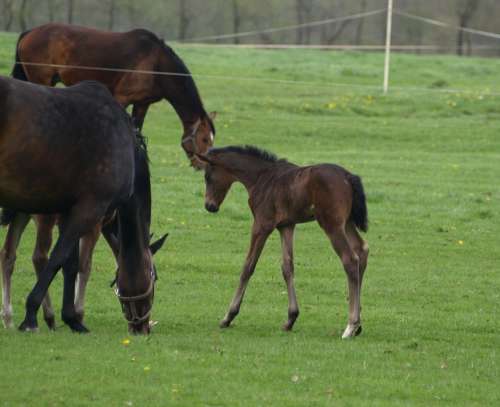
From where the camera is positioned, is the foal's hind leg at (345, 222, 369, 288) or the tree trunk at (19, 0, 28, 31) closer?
the foal's hind leg at (345, 222, 369, 288)

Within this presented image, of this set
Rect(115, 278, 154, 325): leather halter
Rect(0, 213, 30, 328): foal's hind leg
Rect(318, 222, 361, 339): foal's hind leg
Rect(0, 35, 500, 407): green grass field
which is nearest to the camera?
Rect(0, 35, 500, 407): green grass field

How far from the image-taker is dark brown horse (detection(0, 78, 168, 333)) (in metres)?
9.22

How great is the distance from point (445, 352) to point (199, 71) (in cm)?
2721

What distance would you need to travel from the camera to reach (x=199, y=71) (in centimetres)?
3616

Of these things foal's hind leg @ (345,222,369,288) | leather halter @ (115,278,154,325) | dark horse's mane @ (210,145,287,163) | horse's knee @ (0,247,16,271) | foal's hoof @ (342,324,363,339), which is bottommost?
foal's hoof @ (342,324,363,339)

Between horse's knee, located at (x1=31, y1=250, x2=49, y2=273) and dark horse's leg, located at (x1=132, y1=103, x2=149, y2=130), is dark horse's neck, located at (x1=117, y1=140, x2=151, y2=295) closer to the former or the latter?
horse's knee, located at (x1=31, y1=250, x2=49, y2=273)

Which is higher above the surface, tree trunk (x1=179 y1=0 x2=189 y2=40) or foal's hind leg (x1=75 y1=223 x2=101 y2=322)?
foal's hind leg (x1=75 y1=223 x2=101 y2=322)

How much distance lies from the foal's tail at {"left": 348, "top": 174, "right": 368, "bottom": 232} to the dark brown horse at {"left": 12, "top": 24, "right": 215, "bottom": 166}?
4.47 meters

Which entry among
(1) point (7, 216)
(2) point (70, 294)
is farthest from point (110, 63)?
(2) point (70, 294)

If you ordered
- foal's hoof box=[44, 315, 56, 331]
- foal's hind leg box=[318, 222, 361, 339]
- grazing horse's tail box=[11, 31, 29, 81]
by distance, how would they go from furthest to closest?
1. grazing horse's tail box=[11, 31, 29, 81]
2. foal's hind leg box=[318, 222, 361, 339]
3. foal's hoof box=[44, 315, 56, 331]

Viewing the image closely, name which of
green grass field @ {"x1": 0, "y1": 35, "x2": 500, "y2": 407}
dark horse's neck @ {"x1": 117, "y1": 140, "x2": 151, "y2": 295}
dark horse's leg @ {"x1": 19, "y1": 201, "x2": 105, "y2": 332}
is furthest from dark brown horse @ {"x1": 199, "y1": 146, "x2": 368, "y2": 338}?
dark horse's leg @ {"x1": 19, "y1": 201, "x2": 105, "y2": 332}

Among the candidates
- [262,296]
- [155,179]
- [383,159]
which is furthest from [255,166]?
[383,159]

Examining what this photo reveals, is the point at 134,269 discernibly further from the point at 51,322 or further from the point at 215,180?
the point at 215,180

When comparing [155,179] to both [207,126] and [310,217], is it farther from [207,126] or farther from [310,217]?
[310,217]
